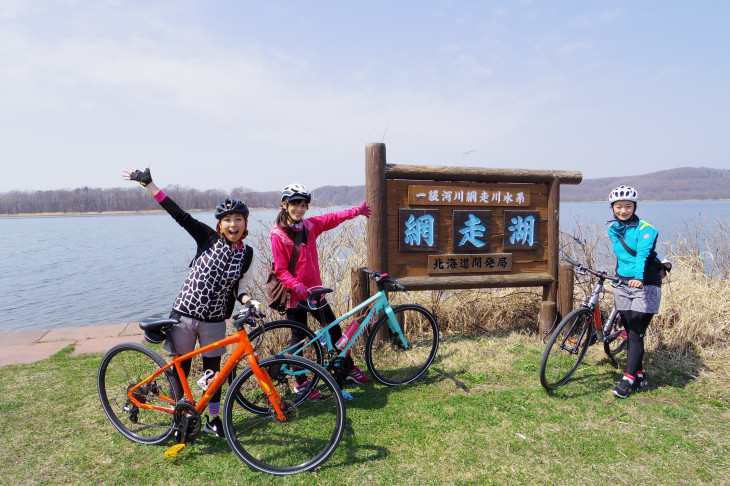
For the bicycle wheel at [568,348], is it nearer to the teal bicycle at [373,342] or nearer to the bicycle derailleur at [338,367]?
the teal bicycle at [373,342]

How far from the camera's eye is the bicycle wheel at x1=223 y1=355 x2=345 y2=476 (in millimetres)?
2930

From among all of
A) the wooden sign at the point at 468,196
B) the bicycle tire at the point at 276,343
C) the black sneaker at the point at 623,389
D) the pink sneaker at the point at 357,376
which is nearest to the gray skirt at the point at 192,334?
the bicycle tire at the point at 276,343

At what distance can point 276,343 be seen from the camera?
468cm

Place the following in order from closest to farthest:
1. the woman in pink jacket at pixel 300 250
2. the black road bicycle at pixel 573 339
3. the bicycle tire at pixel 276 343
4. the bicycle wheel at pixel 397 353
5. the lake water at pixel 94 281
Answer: the bicycle tire at pixel 276 343 → the woman in pink jacket at pixel 300 250 → the black road bicycle at pixel 573 339 → the bicycle wheel at pixel 397 353 → the lake water at pixel 94 281

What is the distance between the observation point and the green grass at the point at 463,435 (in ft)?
9.66

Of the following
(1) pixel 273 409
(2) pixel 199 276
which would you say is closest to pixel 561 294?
(1) pixel 273 409

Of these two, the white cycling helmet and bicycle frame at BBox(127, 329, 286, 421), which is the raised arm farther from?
the white cycling helmet

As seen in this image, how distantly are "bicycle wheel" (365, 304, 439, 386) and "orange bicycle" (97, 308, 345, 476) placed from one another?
85 centimetres

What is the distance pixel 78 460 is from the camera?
3158mm

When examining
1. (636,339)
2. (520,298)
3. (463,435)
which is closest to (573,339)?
(636,339)

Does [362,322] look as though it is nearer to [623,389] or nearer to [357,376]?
[357,376]

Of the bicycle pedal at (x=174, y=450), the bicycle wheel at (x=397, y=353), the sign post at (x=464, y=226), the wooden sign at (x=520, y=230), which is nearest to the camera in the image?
the bicycle pedal at (x=174, y=450)

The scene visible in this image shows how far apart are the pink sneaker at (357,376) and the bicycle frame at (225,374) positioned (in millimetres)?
1337

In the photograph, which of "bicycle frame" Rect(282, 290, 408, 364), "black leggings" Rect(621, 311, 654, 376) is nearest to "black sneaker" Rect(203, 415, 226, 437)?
"bicycle frame" Rect(282, 290, 408, 364)
